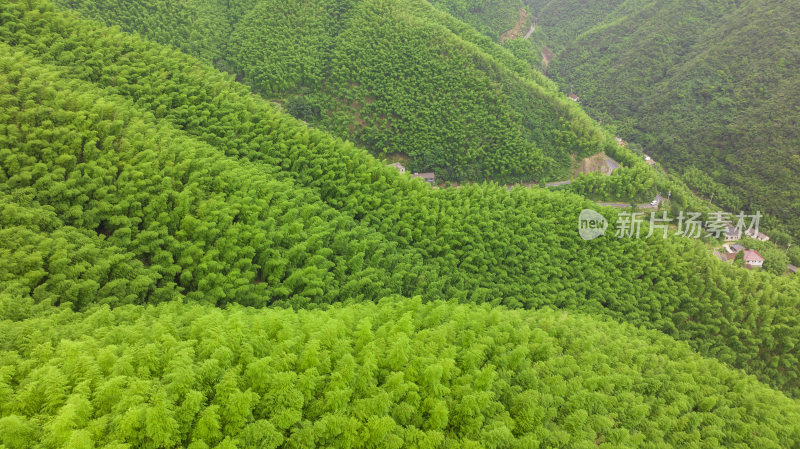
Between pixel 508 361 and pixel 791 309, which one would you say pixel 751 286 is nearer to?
pixel 791 309

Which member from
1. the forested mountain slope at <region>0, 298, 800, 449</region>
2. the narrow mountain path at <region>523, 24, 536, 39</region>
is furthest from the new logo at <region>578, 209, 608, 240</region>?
the narrow mountain path at <region>523, 24, 536, 39</region>

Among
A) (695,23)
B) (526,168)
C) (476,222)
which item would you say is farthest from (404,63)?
(695,23)

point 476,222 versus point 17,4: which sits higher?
point 17,4

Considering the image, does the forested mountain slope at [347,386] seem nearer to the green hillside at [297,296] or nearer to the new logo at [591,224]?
the green hillside at [297,296]

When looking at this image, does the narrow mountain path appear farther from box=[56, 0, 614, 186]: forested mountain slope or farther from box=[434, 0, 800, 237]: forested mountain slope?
box=[56, 0, 614, 186]: forested mountain slope

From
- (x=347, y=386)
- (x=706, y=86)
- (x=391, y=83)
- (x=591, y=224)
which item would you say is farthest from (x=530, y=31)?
(x=347, y=386)
